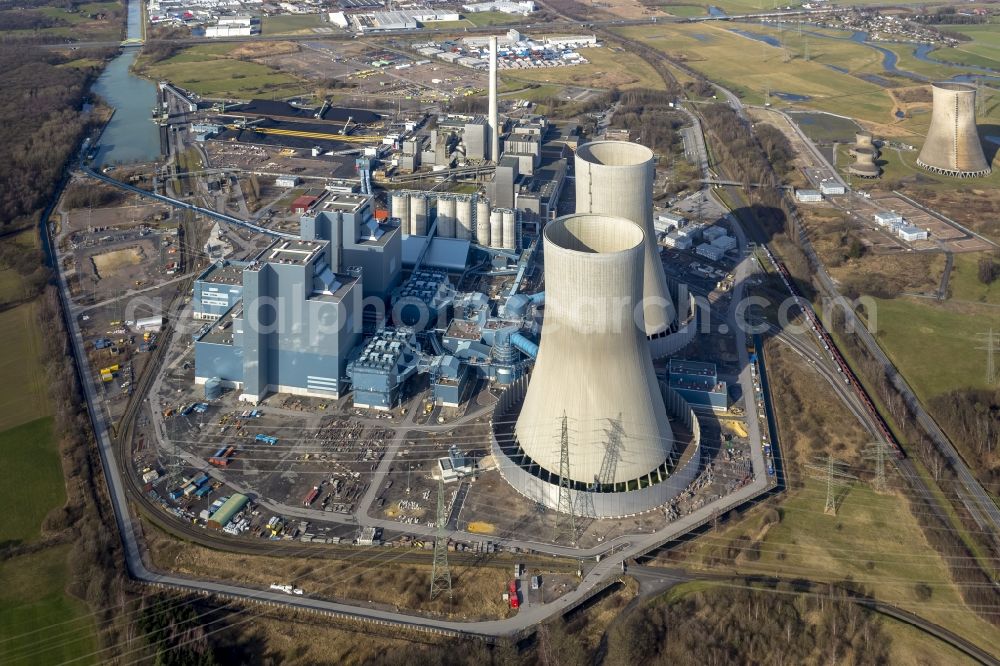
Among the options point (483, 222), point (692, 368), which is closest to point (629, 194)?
point (692, 368)

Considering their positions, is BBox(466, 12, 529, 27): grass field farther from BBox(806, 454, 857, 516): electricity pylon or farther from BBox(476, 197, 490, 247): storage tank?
BBox(806, 454, 857, 516): electricity pylon

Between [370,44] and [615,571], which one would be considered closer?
[615,571]

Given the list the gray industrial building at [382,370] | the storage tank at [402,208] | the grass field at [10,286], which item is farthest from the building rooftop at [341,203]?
the grass field at [10,286]

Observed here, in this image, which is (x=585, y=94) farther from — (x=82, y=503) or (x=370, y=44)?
(x=82, y=503)

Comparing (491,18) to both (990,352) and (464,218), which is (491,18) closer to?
(464,218)

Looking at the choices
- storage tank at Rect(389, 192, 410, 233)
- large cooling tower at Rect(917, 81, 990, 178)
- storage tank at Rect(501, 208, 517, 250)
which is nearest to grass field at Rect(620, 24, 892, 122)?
large cooling tower at Rect(917, 81, 990, 178)

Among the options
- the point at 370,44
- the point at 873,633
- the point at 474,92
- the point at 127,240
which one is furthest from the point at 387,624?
the point at 370,44
